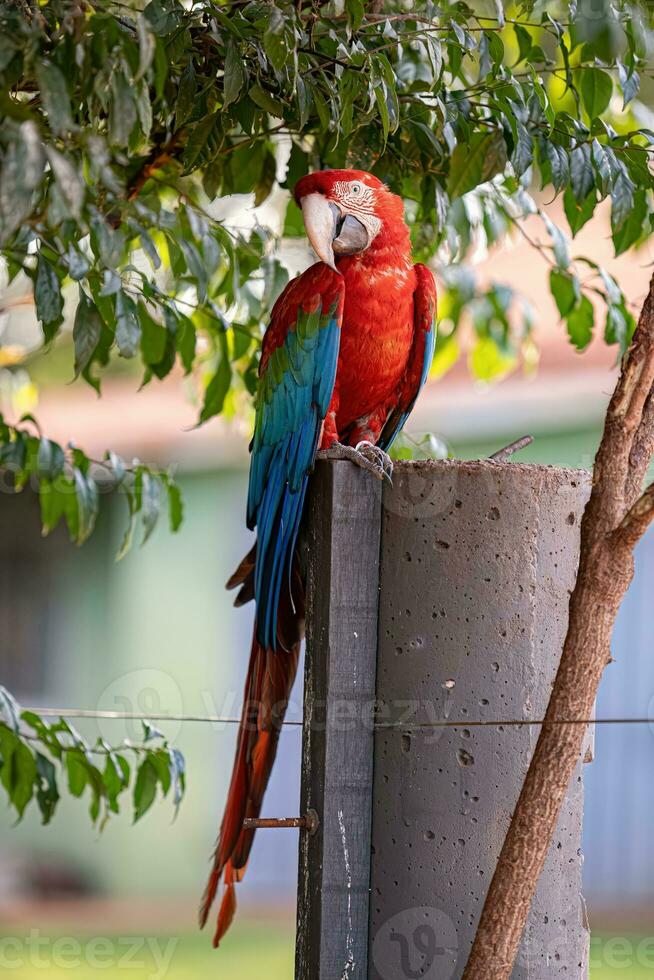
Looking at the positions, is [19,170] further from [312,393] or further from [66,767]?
[66,767]

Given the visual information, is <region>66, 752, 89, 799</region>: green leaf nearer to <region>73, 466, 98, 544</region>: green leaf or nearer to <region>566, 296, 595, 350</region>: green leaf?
<region>73, 466, 98, 544</region>: green leaf

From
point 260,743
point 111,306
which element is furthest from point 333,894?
point 111,306

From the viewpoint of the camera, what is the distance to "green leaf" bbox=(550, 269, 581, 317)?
174 cm

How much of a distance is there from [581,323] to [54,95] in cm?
117

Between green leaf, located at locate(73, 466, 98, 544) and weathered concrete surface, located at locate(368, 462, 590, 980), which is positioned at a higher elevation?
green leaf, located at locate(73, 466, 98, 544)

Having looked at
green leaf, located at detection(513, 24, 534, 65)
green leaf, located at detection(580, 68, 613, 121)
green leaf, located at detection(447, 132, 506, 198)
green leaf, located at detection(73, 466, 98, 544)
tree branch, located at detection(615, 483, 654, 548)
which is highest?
green leaf, located at detection(513, 24, 534, 65)

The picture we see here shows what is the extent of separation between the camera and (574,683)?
1078 millimetres

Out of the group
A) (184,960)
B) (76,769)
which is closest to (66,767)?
(76,769)

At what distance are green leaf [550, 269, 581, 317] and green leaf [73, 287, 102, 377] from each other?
0.80 metres

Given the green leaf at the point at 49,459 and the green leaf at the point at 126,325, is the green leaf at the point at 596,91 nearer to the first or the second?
the green leaf at the point at 126,325

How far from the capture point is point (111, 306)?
1312mm

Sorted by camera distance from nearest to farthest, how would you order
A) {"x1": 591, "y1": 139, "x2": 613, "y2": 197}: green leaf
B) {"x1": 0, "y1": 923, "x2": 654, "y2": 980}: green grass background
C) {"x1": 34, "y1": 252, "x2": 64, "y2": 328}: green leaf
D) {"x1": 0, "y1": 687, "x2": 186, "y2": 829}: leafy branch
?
{"x1": 34, "y1": 252, "x2": 64, "y2": 328}: green leaf < {"x1": 591, "y1": 139, "x2": 613, "y2": 197}: green leaf < {"x1": 0, "y1": 687, "x2": 186, "y2": 829}: leafy branch < {"x1": 0, "y1": 923, "x2": 654, "y2": 980}: green grass background

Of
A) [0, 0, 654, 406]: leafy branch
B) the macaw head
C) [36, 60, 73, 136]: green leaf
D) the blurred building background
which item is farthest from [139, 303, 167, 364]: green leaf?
the blurred building background

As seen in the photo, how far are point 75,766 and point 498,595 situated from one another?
0.71 m
